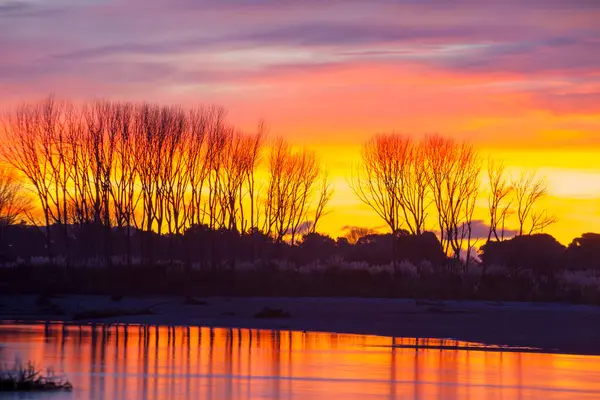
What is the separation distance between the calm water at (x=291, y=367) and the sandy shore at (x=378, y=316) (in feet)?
8.95

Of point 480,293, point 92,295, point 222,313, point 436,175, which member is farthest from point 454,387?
point 436,175

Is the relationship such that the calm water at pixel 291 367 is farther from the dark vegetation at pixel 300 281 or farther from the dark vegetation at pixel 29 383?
the dark vegetation at pixel 300 281

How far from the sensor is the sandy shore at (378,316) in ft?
105

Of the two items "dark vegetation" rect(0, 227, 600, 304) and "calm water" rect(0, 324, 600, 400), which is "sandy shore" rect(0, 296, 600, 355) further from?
"calm water" rect(0, 324, 600, 400)

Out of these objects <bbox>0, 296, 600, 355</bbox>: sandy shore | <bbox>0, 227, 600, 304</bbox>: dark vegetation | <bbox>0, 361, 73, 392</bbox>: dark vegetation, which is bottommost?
<bbox>0, 361, 73, 392</bbox>: dark vegetation

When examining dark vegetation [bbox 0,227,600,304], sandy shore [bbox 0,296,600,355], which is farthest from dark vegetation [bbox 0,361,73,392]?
dark vegetation [bbox 0,227,600,304]

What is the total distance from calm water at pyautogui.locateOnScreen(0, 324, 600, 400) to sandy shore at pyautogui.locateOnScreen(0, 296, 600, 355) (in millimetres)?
2727

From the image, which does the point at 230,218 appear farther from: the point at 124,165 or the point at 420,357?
the point at 420,357

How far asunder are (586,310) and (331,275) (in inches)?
472

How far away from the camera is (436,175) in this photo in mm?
62938

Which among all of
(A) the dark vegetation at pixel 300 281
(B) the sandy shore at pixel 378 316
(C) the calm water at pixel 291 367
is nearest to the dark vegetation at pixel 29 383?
(C) the calm water at pixel 291 367

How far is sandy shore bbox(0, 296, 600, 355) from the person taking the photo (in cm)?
3203

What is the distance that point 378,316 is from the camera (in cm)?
3850

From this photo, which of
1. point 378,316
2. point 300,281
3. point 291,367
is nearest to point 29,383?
point 291,367
